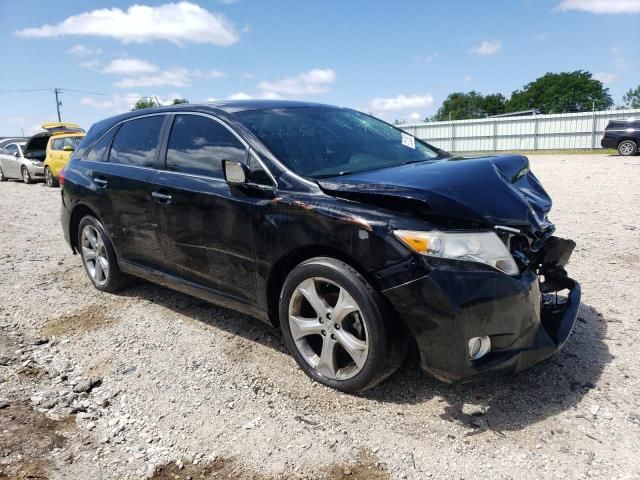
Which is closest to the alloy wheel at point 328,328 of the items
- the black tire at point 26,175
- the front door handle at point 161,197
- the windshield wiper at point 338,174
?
the windshield wiper at point 338,174

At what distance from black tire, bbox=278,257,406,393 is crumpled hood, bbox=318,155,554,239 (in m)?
0.41

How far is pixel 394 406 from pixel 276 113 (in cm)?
216

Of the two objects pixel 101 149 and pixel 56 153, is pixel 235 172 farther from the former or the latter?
pixel 56 153

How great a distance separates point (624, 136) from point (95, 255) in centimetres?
2172

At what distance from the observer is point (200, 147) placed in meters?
3.74

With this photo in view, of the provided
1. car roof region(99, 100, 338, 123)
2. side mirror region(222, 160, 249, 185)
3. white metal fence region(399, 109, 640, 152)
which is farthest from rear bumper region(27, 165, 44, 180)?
white metal fence region(399, 109, 640, 152)

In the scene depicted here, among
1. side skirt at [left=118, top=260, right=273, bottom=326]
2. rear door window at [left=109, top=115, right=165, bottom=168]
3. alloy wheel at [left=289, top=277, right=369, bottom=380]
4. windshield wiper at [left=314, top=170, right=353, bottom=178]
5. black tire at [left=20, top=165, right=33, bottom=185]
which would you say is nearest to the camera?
alloy wheel at [left=289, top=277, right=369, bottom=380]

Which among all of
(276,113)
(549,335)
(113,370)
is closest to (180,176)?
(276,113)

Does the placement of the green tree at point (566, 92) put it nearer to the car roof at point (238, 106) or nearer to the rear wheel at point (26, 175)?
the rear wheel at point (26, 175)

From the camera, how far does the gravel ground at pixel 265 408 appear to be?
2.45m

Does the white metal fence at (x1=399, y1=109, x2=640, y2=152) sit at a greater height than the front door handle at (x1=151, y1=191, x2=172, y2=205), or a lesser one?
greater

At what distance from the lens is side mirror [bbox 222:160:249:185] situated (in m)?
3.19

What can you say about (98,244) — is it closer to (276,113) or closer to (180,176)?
(180,176)

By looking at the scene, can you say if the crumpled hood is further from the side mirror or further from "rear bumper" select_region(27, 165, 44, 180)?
"rear bumper" select_region(27, 165, 44, 180)
